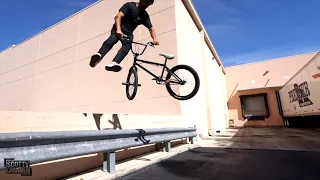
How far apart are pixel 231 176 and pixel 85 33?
442 inches

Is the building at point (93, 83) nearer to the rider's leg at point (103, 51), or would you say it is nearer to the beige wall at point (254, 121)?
the rider's leg at point (103, 51)

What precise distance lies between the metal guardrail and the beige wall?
21739mm

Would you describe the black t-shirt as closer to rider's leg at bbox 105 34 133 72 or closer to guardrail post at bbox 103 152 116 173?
rider's leg at bbox 105 34 133 72

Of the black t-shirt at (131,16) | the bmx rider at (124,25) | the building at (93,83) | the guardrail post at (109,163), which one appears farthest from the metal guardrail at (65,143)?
the black t-shirt at (131,16)

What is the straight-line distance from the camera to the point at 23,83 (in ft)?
49.8

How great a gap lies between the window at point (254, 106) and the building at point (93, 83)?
11.6 metres

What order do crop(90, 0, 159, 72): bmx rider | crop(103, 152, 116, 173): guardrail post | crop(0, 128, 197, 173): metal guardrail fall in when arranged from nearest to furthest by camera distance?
crop(0, 128, 197, 173): metal guardrail, crop(103, 152, 116, 173): guardrail post, crop(90, 0, 159, 72): bmx rider

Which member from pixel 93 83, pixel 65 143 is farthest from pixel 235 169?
pixel 93 83

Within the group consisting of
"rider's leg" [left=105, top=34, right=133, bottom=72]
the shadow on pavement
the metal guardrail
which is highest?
"rider's leg" [left=105, top=34, right=133, bottom=72]

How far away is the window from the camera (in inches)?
887

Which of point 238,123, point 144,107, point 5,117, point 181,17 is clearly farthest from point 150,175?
point 238,123

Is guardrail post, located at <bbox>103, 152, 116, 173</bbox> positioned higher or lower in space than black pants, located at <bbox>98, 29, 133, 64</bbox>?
lower

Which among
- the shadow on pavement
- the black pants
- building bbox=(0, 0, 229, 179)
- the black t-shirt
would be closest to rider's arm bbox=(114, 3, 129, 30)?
the black t-shirt

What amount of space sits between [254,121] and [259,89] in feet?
12.8
